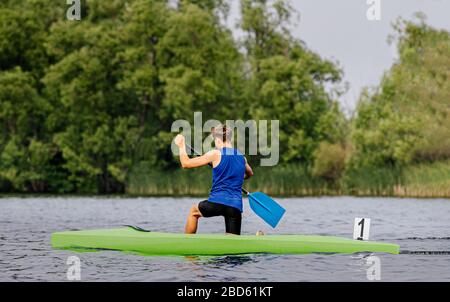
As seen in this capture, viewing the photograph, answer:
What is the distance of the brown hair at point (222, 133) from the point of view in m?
12.0

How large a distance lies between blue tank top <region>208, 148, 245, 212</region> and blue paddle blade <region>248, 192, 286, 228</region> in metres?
1.13

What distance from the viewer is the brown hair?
1202 centimetres

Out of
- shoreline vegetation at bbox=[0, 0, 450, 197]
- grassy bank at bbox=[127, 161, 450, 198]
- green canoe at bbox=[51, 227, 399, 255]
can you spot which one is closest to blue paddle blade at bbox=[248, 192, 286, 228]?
green canoe at bbox=[51, 227, 399, 255]

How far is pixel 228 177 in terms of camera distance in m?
12.2

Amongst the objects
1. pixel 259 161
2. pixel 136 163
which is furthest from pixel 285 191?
pixel 136 163

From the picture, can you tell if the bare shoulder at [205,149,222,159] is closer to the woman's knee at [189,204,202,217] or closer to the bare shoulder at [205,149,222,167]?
the bare shoulder at [205,149,222,167]

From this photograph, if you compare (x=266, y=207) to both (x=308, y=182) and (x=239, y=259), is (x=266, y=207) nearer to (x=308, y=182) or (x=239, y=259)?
(x=239, y=259)

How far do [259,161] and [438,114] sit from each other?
9.43 metres

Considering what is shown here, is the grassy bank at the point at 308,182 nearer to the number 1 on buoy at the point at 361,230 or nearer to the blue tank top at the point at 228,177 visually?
the number 1 on buoy at the point at 361,230

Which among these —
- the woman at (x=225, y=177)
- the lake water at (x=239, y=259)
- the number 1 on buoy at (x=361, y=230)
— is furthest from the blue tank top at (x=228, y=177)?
the number 1 on buoy at (x=361, y=230)

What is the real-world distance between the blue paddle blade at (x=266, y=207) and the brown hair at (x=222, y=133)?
152cm

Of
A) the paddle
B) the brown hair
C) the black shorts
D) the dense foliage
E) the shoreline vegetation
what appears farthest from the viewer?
the dense foliage

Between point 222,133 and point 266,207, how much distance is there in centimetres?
180

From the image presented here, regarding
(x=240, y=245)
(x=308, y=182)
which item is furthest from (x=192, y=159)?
(x=308, y=182)
